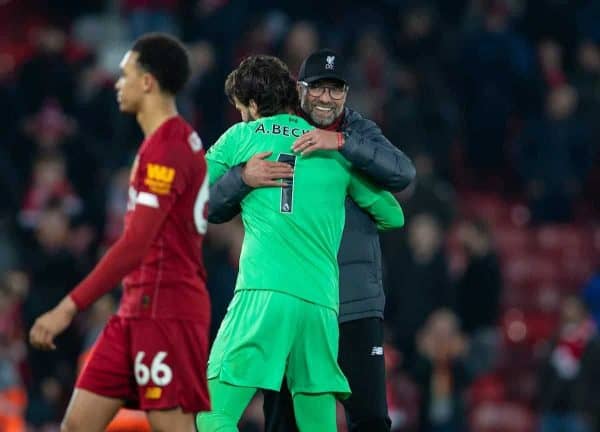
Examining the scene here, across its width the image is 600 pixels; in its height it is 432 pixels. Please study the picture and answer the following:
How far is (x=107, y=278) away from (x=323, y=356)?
1.24 metres

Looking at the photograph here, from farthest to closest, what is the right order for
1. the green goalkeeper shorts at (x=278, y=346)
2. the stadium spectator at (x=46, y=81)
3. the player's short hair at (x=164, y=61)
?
the stadium spectator at (x=46, y=81) < the green goalkeeper shorts at (x=278, y=346) < the player's short hair at (x=164, y=61)

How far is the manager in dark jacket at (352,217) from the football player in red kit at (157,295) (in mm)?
679

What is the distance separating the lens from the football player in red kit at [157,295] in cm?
655

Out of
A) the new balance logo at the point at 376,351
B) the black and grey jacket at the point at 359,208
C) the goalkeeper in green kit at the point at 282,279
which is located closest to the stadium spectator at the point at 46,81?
the black and grey jacket at the point at 359,208

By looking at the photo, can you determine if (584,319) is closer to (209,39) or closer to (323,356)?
(209,39)

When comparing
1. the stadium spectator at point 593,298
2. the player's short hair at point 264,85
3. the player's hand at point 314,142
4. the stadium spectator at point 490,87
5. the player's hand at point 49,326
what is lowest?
the player's hand at point 49,326

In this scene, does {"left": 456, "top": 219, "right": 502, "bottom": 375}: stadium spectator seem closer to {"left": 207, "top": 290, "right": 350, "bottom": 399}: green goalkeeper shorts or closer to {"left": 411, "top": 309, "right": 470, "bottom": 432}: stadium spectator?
{"left": 411, "top": 309, "right": 470, "bottom": 432}: stadium spectator

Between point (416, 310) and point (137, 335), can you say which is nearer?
point (137, 335)

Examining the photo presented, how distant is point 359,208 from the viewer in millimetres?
7801

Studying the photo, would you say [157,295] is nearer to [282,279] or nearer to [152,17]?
[282,279]

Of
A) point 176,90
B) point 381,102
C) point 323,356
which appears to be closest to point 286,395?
point 323,356

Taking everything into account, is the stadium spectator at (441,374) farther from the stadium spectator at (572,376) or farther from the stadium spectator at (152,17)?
the stadium spectator at (152,17)

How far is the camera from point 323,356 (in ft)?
23.7

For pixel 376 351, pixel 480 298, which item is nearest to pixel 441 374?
pixel 480 298
